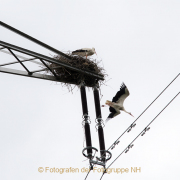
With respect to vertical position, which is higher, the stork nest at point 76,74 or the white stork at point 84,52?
the white stork at point 84,52

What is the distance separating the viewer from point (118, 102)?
340 inches

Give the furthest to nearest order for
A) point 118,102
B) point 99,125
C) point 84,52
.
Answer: point 84,52 → point 118,102 → point 99,125

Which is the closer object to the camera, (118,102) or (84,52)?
(118,102)

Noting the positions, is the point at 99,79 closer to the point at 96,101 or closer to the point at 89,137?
the point at 96,101

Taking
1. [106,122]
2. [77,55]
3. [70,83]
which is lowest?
[106,122]

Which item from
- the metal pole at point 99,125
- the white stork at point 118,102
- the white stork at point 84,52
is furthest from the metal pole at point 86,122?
the white stork at point 84,52

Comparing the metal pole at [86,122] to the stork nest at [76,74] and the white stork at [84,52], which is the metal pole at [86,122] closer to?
the stork nest at [76,74]

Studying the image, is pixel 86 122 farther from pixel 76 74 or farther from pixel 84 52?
pixel 84 52

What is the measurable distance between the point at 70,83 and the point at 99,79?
59 centimetres

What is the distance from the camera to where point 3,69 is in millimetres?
7098

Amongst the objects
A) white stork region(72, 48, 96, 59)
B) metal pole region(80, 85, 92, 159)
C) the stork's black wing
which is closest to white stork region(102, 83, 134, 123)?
the stork's black wing

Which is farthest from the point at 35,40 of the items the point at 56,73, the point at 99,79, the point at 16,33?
the point at 99,79

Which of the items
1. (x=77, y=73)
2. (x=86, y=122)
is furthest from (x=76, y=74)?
(x=86, y=122)

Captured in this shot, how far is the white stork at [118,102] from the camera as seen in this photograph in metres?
8.48
